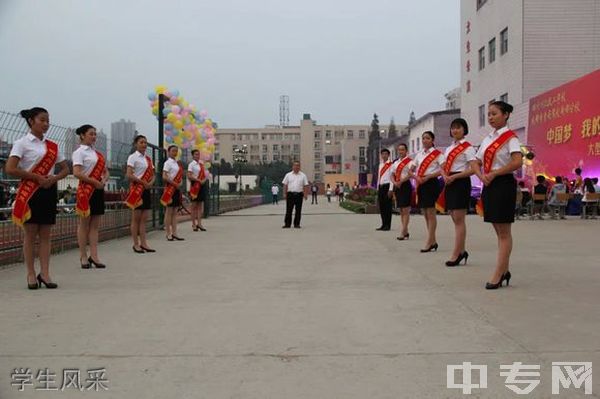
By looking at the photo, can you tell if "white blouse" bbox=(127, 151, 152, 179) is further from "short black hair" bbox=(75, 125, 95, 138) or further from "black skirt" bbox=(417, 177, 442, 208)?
"black skirt" bbox=(417, 177, 442, 208)

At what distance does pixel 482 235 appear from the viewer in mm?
11500

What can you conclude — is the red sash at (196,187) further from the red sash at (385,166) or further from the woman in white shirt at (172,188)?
the red sash at (385,166)

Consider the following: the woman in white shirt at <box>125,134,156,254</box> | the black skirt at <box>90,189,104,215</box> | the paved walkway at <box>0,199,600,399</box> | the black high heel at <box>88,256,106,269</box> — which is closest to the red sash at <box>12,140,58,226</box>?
the paved walkway at <box>0,199,600,399</box>

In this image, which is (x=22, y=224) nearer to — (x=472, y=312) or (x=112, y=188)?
(x=472, y=312)

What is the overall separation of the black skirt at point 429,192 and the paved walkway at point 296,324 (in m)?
1.13

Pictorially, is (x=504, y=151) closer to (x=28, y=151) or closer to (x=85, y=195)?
(x=28, y=151)

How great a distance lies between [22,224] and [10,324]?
1.60 m

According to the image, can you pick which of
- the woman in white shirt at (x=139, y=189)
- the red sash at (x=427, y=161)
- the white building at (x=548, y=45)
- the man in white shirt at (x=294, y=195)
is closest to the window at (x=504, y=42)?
the white building at (x=548, y=45)

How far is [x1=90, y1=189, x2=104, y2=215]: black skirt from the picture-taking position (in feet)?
23.1

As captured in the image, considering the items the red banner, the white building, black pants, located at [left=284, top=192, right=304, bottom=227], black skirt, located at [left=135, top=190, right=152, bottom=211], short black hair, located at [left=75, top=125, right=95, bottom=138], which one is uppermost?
the white building

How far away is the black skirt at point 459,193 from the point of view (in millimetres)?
7062

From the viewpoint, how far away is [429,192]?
8.62 m

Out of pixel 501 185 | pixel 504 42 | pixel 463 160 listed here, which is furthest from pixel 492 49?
pixel 501 185

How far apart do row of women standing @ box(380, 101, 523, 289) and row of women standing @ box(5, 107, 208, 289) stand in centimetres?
419
